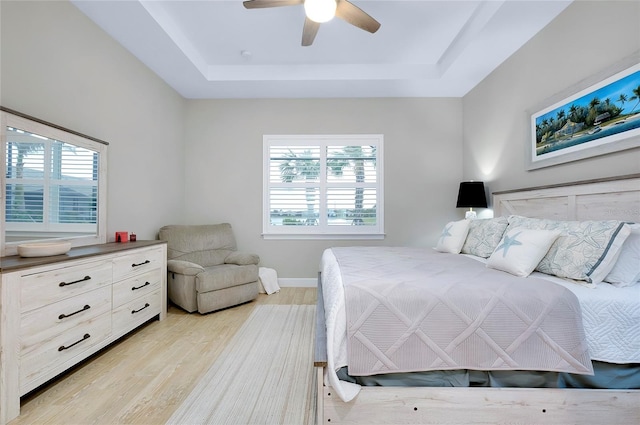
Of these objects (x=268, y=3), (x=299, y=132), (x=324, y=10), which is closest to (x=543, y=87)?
(x=324, y=10)

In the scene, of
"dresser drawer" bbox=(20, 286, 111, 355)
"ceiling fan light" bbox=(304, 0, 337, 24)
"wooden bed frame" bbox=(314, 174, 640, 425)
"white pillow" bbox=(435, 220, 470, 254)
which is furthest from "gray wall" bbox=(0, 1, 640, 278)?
"ceiling fan light" bbox=(304, 0, 337, 24)

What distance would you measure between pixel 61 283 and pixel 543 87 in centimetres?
408

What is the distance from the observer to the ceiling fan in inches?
76.4

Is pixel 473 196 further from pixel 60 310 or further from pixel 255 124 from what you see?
pixel 60 310

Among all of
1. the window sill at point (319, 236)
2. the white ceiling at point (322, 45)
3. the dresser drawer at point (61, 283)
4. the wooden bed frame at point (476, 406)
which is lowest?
the wooden bed frame at point (476, 406)

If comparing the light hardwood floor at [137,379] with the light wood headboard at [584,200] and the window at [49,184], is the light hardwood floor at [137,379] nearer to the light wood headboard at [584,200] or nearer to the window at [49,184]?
the window at [49,184]

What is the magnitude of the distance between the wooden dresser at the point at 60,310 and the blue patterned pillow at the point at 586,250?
302cm

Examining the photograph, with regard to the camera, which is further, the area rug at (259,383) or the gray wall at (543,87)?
the gray wall at (543,87)

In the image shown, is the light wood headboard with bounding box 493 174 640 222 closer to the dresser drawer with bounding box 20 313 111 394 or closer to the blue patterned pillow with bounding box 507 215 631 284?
the blue patterned pillow with bounding box 507 215 631 284

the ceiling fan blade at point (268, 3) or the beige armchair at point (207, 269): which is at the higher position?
the ceiling fan blade at point (268, 3)

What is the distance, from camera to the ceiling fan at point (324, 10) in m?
1.94

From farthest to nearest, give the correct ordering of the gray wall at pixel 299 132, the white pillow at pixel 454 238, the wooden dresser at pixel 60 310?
1. the gray wall at pixel 299 132
2. the white pillow at pixel 454 238
3. the wooden dresser at pixel 60 310

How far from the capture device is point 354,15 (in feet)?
7.02

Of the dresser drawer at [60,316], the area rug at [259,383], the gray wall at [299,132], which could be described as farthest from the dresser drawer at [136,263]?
the gray wall at [299,132]
